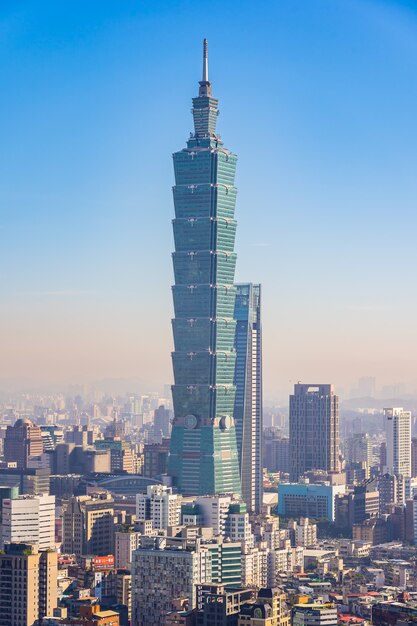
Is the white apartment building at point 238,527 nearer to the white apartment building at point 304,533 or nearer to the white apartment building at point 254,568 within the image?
the white apartment building at point 254,568

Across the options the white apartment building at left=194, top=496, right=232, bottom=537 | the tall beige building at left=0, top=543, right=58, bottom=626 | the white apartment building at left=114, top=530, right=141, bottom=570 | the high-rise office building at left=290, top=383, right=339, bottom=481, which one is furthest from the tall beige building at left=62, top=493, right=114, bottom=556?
the high-rise office building at left=290, top=383, right=339, bottom=481

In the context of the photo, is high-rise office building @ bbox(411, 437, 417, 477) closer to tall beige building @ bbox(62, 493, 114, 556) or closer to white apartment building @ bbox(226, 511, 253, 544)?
white apartment building @ bbox(226, 511, 253, 544)

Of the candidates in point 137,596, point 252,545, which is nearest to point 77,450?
point 252,545

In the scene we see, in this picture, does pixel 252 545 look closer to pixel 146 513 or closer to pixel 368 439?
pixel 146 513

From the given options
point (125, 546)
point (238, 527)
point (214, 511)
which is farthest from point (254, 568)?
point (214, 511)

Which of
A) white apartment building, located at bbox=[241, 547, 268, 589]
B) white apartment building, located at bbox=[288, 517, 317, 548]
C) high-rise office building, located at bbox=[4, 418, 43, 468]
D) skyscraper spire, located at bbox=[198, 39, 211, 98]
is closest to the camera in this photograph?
white apartment building, located at bbox=[241, 547, 268, 589]

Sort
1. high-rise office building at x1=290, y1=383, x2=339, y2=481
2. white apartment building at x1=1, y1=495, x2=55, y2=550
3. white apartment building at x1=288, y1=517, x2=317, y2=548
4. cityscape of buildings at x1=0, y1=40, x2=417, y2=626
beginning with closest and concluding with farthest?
cityscape of buildings at x1=0, y1=40, x2=417, y2=626 < white apartment building at x1=1, y1=495, x2=55, y2=550 < white apartment building at x1=288, y1=517, x2=317, y2=548 < high-rise office building at x1=290, y1=383, x2=339, y2=481

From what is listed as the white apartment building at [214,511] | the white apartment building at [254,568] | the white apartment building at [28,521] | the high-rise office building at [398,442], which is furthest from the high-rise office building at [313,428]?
the white apartment building at [254,568]

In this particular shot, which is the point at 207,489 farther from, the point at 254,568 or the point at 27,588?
the point at 27,588
